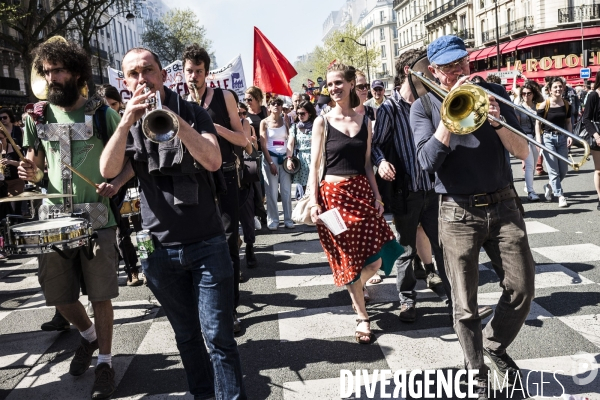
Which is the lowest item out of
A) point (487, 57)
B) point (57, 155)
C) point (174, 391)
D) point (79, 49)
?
point (174, 391)

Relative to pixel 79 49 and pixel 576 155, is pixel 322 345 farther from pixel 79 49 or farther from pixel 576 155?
pixel 576 155

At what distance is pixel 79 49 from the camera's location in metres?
3.66

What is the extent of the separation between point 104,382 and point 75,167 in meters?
1.34

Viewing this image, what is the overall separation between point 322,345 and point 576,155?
12808 mm

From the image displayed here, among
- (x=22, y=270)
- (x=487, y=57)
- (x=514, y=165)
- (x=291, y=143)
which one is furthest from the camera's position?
(x=487, y=57)

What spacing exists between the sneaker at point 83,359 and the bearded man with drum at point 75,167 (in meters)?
0.20

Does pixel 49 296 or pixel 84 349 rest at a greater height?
pixel 49 296

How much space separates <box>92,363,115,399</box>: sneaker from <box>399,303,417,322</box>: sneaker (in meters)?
2.12

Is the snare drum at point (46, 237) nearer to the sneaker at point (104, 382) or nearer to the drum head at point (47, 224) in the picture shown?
the drum head at point (47, 224)

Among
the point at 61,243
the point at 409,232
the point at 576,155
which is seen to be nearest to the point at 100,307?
the point at 61,243

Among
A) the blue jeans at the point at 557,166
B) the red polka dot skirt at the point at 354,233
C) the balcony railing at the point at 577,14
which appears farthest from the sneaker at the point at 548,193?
the balcony railing at the point at 577,14

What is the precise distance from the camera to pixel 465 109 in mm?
2754

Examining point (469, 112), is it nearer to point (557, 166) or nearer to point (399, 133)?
point (399, 133)

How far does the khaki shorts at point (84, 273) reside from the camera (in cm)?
356
